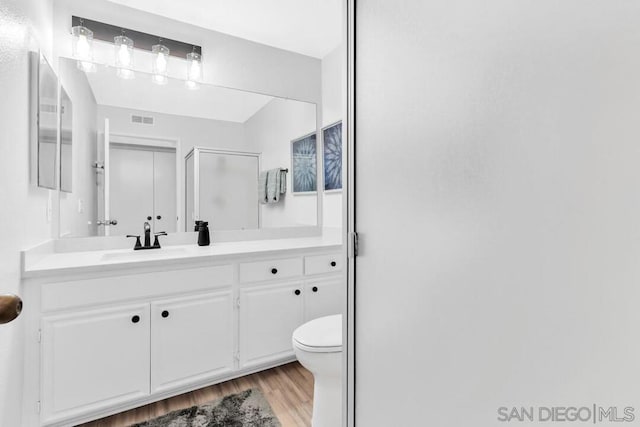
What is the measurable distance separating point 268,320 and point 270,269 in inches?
13.0

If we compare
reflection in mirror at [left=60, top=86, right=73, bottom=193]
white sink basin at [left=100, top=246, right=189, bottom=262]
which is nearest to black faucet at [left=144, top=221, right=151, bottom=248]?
white sink basin at [left=100, top=246, right=189, bottom=262]

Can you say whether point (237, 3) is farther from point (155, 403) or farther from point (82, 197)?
point (155, 403)

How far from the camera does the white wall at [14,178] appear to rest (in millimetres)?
1097

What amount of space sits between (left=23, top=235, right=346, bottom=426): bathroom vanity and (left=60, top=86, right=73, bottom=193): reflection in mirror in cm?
42

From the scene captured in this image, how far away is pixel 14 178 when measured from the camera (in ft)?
4.05

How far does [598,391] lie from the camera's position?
479 mm

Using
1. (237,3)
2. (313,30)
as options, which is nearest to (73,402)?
(237,3)

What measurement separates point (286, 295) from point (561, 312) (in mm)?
1769

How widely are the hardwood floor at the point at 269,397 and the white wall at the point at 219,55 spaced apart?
84.2 inches

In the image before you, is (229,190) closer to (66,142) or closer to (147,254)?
(147,254)

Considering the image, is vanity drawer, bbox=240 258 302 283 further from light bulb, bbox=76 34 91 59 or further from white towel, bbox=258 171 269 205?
light bulb, bbox=76 34 91 59

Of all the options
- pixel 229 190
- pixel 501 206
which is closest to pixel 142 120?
pixel 229 190

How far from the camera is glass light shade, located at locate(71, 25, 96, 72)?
1958 mm

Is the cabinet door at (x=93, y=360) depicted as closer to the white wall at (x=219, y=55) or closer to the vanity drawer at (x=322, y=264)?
the vanity drawer at (x=322, y=264)
